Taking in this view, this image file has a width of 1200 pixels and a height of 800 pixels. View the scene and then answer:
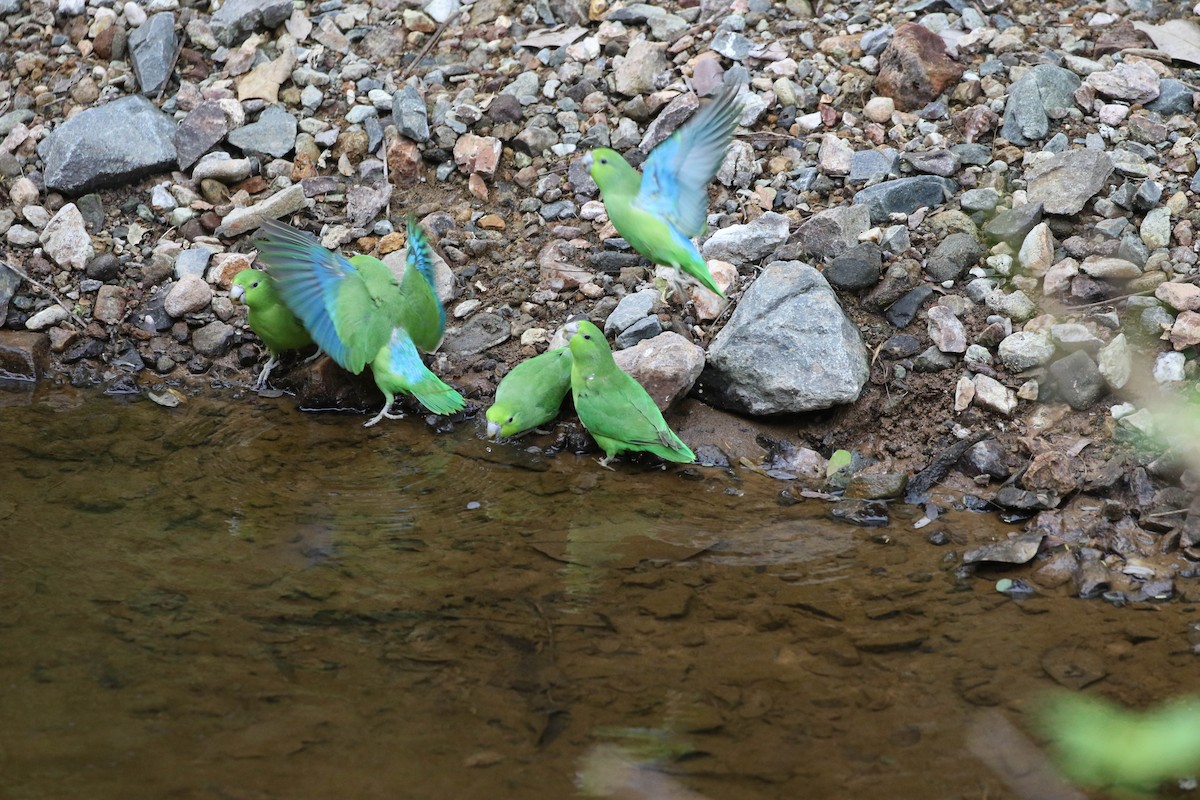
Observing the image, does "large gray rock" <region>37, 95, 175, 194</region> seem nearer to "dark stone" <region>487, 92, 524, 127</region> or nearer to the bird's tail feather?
"dark stone" <region>487, 92, 524, 127</region>

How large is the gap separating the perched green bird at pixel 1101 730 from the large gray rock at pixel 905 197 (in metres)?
3.33

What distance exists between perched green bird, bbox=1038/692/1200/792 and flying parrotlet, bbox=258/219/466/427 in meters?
3.22

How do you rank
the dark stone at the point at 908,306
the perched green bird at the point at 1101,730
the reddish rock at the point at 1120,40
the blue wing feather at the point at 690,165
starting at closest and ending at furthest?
the perched green bird at the point at 1101,730 → the blue wing feather at the point at 690,165 → the dark stone at the point at 908,306 → the reddish rock at the point at 1120,40

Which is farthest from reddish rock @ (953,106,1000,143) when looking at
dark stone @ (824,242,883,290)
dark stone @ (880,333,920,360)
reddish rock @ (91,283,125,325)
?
reddish rock @ (91,283,125,325)

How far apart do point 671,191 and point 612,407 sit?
1176mm

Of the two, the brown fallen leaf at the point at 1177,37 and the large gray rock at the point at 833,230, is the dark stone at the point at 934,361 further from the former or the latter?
the brown fallen leaf at the point at 1177,37

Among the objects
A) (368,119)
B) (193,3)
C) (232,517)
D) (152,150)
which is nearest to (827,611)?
(232,517)

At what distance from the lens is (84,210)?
7.02 metres

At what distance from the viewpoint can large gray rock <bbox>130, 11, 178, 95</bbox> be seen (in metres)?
7.69

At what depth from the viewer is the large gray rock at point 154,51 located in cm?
769

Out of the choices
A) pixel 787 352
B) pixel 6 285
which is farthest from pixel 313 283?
pixel 787 352

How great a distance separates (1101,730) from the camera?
320cm

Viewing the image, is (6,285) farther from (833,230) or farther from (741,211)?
(833,230)

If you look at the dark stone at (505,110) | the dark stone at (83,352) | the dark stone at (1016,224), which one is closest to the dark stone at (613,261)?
the dark stone at (505,110)
